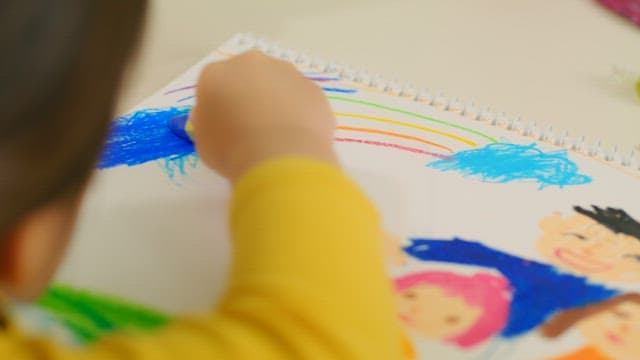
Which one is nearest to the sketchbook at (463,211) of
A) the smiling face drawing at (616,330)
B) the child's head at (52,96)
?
the smiling face drawing at (616,330)

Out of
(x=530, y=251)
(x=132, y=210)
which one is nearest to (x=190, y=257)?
(x=132, y=210)

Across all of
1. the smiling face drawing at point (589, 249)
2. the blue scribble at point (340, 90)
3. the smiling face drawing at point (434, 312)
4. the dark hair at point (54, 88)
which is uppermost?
the dark hair at point (54, 88)

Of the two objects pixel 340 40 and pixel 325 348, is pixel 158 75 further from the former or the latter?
pixel 325 348

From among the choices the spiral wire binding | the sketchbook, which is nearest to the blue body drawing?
the sketchbook

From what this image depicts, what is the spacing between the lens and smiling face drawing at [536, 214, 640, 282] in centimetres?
53

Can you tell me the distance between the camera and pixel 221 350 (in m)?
0.38

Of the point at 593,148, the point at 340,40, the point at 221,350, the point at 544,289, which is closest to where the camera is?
the point at 221,350

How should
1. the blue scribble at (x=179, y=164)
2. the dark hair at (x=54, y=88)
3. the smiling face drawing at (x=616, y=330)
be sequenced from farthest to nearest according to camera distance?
the blue scribble at (x=179, y=164) < the smiling face drawing at (x=616, y=330) < the dark hair at (x=54, y=88)

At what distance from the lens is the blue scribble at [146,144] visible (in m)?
0.58

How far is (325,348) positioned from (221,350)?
41mm

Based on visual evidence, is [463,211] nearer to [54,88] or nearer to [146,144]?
[146,144]

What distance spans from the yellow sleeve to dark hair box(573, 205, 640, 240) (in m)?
0.16

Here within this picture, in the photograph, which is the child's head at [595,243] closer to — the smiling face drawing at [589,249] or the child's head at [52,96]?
the smiling face drawing at [589,249]

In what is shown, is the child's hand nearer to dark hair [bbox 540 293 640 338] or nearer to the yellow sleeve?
the yellow sleeve
